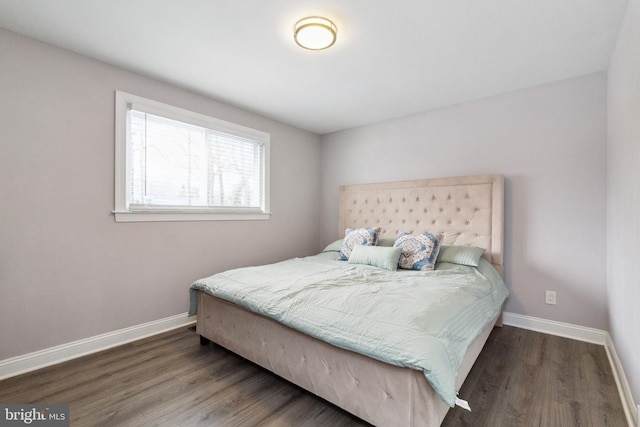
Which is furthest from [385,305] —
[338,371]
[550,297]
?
[550,297]

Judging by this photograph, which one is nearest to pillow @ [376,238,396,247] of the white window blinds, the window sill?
the window sill

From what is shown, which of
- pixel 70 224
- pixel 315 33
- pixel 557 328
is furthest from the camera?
pixel 557 328

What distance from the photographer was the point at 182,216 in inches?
112

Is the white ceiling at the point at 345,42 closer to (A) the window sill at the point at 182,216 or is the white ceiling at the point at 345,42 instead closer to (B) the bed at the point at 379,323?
(B) the bed at the point at 379,323

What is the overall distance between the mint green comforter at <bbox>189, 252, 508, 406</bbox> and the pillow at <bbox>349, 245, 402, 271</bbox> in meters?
0.09

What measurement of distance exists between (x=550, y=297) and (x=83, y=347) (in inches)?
159

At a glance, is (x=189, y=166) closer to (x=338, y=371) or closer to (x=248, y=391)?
(x=248, y=391)

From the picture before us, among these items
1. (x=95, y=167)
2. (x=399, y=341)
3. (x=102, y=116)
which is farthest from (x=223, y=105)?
(x=399, y=341)

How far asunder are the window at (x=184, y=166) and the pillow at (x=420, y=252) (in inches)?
70.3

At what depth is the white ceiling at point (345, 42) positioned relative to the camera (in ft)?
5.72

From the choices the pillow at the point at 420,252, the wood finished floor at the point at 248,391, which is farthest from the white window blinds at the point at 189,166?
the pillow at the point at 420,252

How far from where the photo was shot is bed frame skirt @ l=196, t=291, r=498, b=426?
4.04ft

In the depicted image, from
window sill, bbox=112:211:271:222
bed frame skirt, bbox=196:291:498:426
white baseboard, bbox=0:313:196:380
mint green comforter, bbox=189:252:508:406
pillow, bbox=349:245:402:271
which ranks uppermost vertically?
window sill, bbox=112:211:271:222

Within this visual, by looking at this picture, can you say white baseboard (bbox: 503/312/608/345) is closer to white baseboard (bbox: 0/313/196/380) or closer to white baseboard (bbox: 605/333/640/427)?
white baseboard (bbox: 605/333/640/427)
